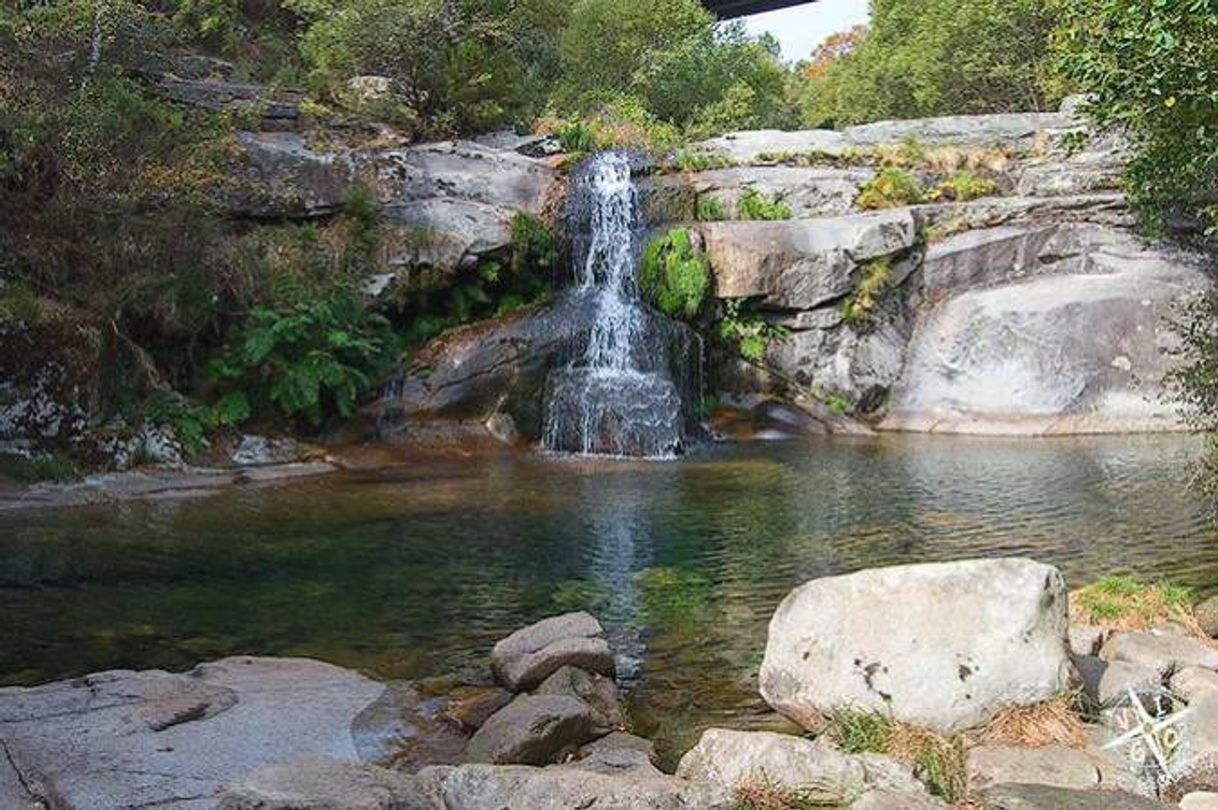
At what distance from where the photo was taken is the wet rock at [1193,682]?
5.61 metres

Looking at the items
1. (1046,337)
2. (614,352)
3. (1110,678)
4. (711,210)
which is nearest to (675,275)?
(614,352)

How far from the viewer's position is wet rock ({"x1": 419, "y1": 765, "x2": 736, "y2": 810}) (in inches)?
181

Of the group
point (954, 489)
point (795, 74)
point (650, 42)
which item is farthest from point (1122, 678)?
point (795, 74)

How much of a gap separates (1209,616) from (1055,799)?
346 cm

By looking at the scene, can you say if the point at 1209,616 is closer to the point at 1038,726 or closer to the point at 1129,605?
the point at 1129,605

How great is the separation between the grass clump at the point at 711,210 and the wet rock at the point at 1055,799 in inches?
706

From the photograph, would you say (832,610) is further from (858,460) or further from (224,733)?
(858,460)

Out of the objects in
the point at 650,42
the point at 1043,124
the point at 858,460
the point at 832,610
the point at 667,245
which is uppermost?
the point at 650,42

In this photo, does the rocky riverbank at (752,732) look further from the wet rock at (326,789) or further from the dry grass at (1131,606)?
the dry grass at (1131,606)

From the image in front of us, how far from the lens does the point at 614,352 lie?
1908cm

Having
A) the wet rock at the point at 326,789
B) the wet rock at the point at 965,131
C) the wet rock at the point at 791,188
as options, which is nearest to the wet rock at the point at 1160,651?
the wet rock at the point at 326,789

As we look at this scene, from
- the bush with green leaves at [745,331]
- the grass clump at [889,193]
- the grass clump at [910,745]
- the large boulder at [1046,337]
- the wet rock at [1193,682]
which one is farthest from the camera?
the grass clump at [889,193]

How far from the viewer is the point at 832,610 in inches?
237

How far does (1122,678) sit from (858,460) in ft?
32.8
